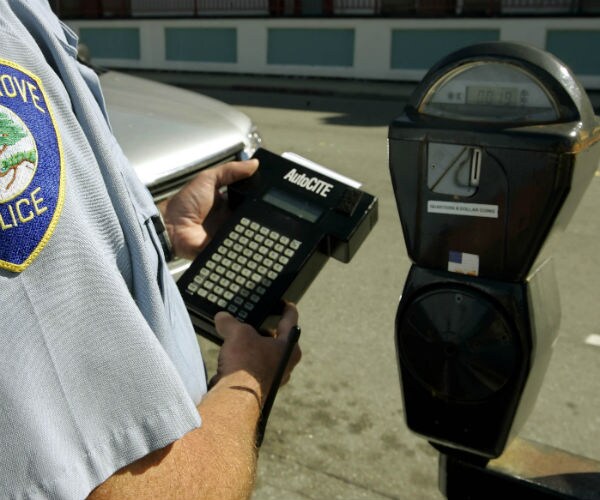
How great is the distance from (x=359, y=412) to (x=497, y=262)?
5.75ft

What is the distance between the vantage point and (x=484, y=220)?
143 centimetres

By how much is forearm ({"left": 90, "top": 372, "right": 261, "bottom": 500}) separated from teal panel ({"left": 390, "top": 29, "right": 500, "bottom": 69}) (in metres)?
12.5

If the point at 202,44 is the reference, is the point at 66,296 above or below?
above

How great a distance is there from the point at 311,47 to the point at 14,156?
14.3 meters

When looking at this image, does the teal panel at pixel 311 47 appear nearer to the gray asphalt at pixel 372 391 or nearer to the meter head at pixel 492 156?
the gray asphalt at pixel 372 391

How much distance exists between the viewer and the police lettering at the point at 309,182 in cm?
167

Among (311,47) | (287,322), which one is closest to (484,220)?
(287,322)

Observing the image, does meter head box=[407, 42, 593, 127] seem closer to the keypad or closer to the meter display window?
the meter display window

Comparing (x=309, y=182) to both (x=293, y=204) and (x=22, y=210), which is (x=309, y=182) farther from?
(x=22, y=210)

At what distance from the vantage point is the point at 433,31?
13.4 metres

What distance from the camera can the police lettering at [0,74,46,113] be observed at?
0.87 meters

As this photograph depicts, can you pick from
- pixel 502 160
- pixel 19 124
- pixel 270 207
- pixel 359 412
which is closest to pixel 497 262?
pixel 502 160

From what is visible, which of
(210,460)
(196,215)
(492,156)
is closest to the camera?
(210,460)

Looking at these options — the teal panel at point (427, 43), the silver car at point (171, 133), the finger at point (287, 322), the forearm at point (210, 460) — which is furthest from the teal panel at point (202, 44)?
the forearm at point (210, 460)
